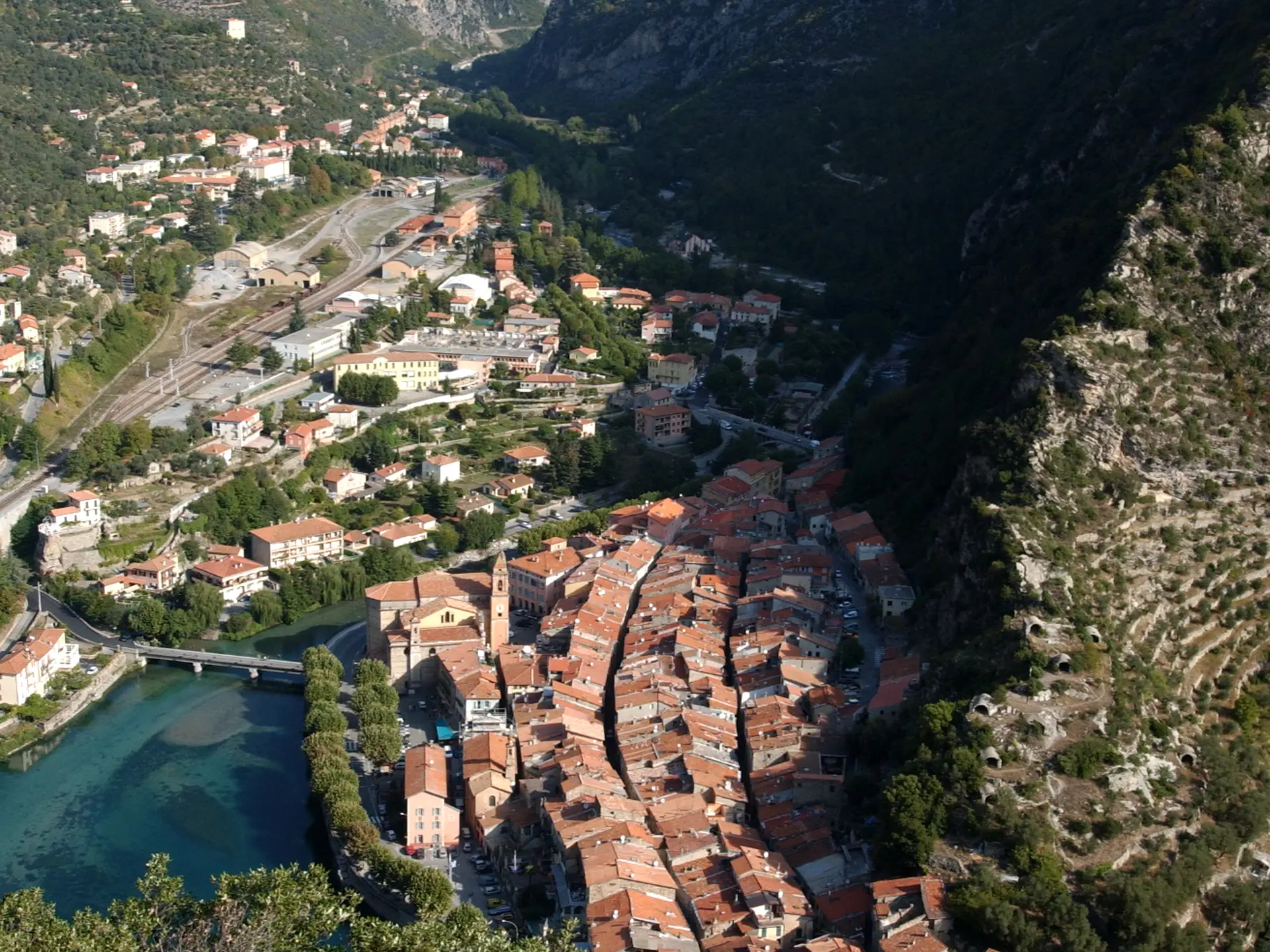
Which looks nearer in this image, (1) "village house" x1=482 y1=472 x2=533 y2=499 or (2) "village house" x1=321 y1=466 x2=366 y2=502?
(2) "village house" x1=321 y1=466 x2=366 y2=502

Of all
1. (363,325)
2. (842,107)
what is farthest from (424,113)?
(363,325)

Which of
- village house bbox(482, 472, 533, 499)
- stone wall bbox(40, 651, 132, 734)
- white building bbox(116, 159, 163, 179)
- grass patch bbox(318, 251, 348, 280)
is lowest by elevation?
stone wall bbox(40, 651, 132, 734)

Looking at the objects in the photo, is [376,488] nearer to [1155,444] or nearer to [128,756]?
[128,756]

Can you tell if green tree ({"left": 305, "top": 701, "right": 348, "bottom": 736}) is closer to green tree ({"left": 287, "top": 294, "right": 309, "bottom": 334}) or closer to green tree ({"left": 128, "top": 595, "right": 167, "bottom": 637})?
green tree ({"left": 128, "top": 595, "right": 167, "bottom": 637})

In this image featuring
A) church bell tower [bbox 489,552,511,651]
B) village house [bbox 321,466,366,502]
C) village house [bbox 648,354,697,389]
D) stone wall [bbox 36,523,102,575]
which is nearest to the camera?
church bell tower [bbox 489,552,511,651]

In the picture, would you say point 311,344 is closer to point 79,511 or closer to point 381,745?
point 79,511

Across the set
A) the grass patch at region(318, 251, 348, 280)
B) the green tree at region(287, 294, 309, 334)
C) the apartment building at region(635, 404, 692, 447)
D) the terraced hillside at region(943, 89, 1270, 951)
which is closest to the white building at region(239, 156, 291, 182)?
the grass patch at region(318, 251, 348, 280)

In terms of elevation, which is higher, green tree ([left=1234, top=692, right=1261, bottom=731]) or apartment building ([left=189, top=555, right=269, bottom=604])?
green tree ([left=1234, top=692, right=1261, bottom=731])
